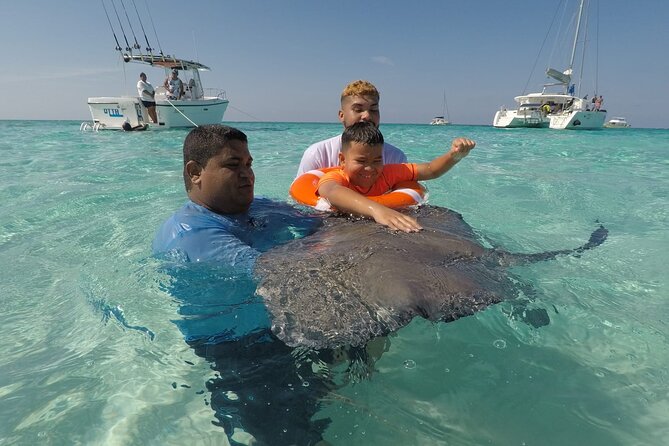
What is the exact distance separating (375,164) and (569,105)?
40.9m

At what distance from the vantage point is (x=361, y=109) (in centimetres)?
477

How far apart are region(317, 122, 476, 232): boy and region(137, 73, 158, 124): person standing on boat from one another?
22.1 meters

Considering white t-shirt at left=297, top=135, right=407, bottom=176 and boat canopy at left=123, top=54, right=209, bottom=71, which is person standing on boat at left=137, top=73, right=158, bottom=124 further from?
white t-shirt at left=297, top=135, right=407, bottom=176

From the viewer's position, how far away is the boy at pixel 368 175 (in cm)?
311

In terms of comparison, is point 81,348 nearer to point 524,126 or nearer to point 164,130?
point 164,130

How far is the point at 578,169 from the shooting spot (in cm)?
1079

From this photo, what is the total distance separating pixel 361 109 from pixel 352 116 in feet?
0.45

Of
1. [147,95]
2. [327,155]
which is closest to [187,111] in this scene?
[147,95]

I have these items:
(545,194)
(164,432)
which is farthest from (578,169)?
(164,432)

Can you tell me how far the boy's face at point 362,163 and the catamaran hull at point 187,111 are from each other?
20.7 metres

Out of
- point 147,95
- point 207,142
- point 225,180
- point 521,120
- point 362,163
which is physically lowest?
point 521,120

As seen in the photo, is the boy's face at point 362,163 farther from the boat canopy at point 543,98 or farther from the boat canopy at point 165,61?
the boat canopy at point 543,98

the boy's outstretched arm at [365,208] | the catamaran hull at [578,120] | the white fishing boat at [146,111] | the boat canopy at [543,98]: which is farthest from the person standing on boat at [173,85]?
the boat canopy at [543,98]

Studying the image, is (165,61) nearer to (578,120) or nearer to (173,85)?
(173,85)
